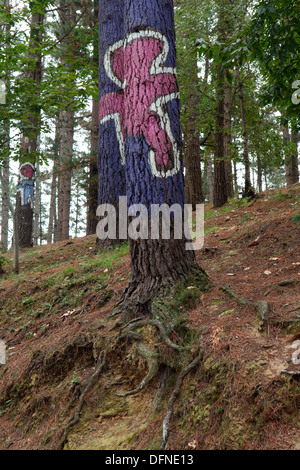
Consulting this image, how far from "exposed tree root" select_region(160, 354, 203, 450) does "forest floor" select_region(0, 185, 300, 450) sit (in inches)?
1.6

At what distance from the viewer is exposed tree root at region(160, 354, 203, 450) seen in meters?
2.30

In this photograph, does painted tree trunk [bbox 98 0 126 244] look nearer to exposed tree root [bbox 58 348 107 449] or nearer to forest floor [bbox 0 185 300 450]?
forest floor [bbox 0 185 300 450]

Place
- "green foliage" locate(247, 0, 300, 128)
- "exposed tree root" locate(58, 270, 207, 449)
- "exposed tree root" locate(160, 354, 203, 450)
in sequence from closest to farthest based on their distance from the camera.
Answer: "exposed tree root" locate(160, 354, 203, 450) < "exposed tree root" locate(58, 270, 207, 449) < "green foliage" locate(247, 0, 300, 128)

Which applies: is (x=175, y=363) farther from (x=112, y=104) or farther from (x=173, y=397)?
(x=112, y=104)

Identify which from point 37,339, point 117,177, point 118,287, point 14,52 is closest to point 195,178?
point 117,177

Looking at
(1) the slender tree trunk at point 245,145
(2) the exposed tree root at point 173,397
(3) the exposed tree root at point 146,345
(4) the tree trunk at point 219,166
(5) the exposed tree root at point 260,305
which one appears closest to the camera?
(2) the exposed tree root at point 173,397

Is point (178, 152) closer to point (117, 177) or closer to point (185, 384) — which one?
point (185, 384)

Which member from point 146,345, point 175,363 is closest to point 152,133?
point 146,345

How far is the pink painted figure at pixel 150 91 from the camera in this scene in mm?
3518

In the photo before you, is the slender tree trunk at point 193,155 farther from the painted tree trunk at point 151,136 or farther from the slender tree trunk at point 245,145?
the painted tree trunk at point 151,136

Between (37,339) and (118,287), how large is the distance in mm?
1187

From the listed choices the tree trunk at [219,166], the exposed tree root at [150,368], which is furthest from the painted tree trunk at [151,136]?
the tree trunk at [219,166]

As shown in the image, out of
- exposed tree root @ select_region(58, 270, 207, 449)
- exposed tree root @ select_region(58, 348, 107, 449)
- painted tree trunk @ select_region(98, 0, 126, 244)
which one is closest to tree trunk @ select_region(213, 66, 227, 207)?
painted tree trunk @ select_region(98, 0, 126, 244)

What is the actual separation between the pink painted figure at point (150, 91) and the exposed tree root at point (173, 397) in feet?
6.39
